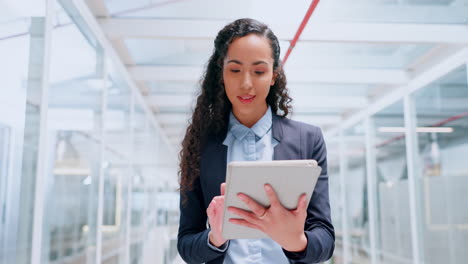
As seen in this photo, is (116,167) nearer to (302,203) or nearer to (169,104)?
(169,104)

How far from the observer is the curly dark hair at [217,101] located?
4.91 feet

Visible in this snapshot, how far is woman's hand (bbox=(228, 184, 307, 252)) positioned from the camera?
118 centimetres

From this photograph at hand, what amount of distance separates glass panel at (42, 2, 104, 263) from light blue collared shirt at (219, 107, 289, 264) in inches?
64.4

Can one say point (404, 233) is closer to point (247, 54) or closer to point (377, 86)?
point (377, 86)

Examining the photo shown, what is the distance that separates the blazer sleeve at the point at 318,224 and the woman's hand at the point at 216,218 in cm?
20

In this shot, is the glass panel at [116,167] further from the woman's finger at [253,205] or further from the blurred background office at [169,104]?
the woman's finger at [253,205]

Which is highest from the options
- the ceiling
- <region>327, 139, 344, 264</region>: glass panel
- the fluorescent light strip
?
the ceiling

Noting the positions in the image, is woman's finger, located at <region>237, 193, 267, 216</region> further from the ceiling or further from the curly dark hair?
the ceiling

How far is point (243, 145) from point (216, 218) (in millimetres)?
284

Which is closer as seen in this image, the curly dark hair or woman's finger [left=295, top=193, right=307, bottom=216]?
woman's finger [left=295, top=193, right=307, bottom=216]

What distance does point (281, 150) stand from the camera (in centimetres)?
145

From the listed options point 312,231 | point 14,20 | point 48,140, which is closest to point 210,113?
point 312,231

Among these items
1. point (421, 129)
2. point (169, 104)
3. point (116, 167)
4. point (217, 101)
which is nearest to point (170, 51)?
point (116, 167)

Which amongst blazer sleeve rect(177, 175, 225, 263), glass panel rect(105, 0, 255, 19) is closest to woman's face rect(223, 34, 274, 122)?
blazer sleeve rect(177, 175, 225, 263)
